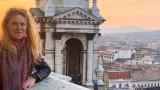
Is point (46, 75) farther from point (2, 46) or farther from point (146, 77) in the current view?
point (146, 77)

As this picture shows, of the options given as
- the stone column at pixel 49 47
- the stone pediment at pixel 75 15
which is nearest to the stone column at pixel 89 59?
the stone pediment at pixel 75 15

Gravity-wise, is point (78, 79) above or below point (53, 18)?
below

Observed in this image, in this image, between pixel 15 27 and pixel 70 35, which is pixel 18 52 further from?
pixel 70 35

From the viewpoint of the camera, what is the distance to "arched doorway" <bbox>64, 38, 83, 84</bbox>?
1792 cm

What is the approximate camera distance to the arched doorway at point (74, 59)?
17922 mm

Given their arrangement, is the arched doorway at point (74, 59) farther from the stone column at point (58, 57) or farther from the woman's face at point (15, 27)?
the woman's face at point (15, 27)

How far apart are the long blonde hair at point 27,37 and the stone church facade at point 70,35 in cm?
1391

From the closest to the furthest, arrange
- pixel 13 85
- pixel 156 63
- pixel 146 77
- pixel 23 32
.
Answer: pixel 13 85
pixel 23 32
pixel 146 77
pixel 156 63

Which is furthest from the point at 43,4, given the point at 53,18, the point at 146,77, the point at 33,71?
the point at 146,77

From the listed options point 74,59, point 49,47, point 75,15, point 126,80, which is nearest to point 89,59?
point 74,59

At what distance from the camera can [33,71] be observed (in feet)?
9.48

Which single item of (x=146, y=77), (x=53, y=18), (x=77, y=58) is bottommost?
(x=146, y=77)

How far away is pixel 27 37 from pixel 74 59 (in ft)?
50.2

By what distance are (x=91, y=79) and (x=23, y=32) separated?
15.1 m
